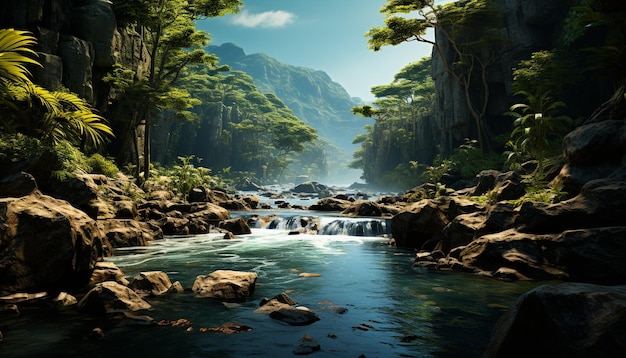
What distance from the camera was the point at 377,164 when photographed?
2504 inches

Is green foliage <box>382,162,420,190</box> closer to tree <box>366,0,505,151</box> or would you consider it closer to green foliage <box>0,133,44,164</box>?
tree <box>366,0,505,151</box>

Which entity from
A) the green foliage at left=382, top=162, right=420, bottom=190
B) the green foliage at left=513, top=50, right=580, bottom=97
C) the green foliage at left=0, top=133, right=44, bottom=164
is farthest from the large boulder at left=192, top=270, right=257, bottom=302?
the green foliage at left=382, top=162, right=420, bottom=190

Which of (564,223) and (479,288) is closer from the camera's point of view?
(479,288)

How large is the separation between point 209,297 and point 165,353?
7.87 feet

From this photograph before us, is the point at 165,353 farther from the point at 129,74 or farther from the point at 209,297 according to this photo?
the point at 129,74

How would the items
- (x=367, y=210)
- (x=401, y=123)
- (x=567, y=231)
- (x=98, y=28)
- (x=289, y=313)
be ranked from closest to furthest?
(x=289, y=313) < (x=567, y=231) < (x=98, y=28) < (x=367, y=210) < (x=401, y=123)

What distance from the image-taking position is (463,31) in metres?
32.2

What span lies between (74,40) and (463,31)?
2693cm

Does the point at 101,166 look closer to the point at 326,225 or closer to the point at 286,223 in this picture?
the point at 286,223

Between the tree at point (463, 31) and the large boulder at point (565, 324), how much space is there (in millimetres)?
26702

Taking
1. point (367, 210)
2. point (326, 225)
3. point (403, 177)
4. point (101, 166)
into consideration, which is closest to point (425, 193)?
point (367, 210)

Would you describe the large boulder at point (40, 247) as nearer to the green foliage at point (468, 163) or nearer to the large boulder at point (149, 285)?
the large boulder at point (149, 285)

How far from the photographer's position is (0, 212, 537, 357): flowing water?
4.80 m

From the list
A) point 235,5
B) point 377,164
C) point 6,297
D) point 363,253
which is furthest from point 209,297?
point 377,164
